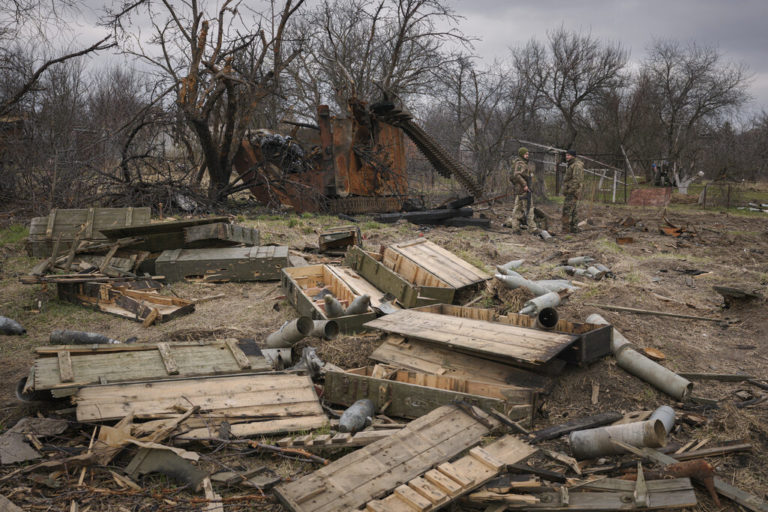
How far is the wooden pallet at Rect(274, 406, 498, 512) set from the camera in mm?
3104

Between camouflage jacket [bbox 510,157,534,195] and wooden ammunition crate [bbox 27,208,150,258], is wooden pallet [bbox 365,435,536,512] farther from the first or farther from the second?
camouflage jacket [bbox 510,157,534,195]

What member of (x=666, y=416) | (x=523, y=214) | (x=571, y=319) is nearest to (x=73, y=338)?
(x=571, y=319)

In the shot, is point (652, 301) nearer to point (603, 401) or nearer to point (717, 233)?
point (603, 401)

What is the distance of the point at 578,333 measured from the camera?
5176 mm

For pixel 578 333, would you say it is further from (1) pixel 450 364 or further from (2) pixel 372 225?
(2) pixel 372 225

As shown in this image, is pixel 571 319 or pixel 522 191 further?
pixel 522 191

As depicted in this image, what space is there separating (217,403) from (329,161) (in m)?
12.0

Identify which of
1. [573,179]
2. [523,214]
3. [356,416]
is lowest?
[356,416]

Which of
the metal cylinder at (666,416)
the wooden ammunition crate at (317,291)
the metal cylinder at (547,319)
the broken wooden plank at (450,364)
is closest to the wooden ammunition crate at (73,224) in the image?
the wooden ammunition crate at (317,291)

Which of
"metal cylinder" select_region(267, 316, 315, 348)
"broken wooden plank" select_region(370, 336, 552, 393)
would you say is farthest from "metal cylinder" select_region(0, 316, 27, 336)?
"broken wooden plank" select_region(370, 336, 552, 393)

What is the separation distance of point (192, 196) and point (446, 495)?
12.2m

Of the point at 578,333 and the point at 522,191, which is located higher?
the point at 522,191

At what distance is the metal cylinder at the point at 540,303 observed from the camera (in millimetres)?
6277

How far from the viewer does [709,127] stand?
30906mm
